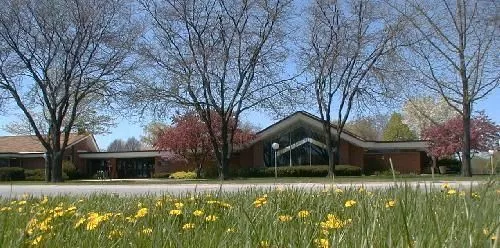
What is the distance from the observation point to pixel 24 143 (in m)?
68.4

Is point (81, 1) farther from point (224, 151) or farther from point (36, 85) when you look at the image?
point (224, 151)

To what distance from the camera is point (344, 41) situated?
39750 mm

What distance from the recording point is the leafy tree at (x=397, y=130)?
81.5 metres

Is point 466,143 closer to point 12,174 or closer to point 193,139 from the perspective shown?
point 193,139

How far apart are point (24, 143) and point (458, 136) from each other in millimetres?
45646

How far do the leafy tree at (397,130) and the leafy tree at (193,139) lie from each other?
3323cm

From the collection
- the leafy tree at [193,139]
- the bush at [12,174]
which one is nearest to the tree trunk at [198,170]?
the leafy tree at [193,139]

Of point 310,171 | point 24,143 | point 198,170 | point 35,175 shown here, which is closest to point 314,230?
point 310,171

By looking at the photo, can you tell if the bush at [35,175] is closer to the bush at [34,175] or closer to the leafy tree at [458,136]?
the bush at [34,175]

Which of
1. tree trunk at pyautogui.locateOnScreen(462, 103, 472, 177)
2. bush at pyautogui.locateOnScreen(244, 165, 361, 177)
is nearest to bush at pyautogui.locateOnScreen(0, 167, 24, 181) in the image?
bush at pyautogui.locateOnScreen(244, 165, 361, 177)

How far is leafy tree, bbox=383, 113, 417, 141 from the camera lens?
267 ft

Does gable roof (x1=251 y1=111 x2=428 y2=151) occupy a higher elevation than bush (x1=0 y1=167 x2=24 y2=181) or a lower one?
higher

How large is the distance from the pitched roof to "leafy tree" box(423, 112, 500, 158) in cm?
3747

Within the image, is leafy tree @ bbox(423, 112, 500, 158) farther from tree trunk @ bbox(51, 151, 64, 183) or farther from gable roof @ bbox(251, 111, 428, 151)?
tree trunk @ bbox(51, 151, 64, 183)
